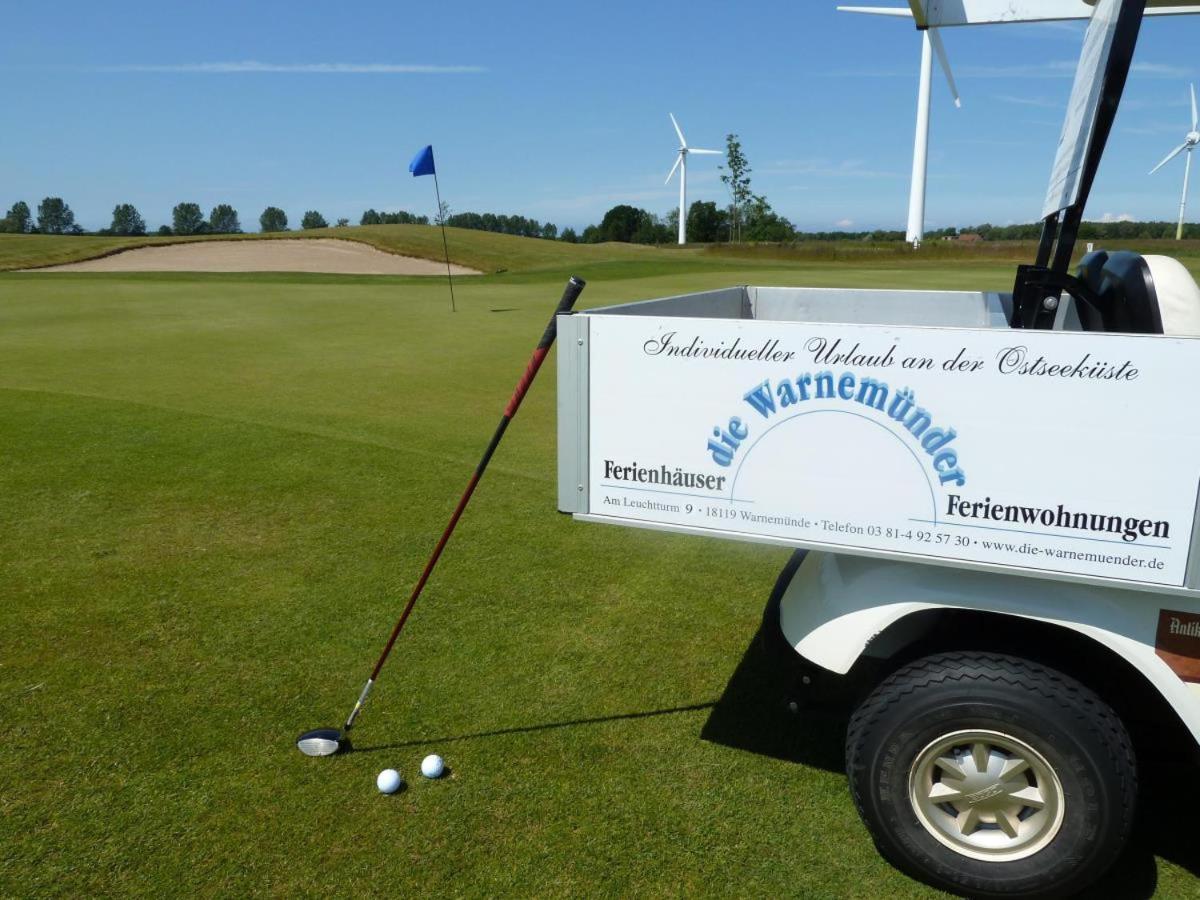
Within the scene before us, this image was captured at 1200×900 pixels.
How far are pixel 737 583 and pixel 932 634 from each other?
2.46 meters

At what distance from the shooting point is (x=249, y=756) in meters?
3.78

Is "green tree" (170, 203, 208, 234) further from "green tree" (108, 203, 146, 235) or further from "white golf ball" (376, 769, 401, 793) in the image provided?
"white golf ball" (376, 769, 401, 793)

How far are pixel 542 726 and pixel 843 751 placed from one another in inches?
49.3

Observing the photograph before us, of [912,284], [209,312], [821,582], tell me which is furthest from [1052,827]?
[912,284]

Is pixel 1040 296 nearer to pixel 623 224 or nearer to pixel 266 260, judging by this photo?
pixel 266 260

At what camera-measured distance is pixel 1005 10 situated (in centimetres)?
402

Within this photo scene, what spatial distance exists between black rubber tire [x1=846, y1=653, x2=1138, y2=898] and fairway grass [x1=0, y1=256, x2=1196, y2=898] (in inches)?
8.5

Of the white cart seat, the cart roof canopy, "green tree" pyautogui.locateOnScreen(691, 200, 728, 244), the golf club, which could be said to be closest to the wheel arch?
the white cart seat

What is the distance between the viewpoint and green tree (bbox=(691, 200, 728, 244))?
313 feet

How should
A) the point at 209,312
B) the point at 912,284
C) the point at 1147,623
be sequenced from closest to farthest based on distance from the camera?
the point at 1147,623 → the point at 209,312 → the point at 912,284

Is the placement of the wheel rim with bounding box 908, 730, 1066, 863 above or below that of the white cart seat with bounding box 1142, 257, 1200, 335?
below

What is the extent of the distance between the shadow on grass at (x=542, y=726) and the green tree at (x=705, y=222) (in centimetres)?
9211

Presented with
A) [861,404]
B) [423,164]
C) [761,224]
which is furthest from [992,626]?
[761,224]

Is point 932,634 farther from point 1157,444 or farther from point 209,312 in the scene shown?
point 209,312
